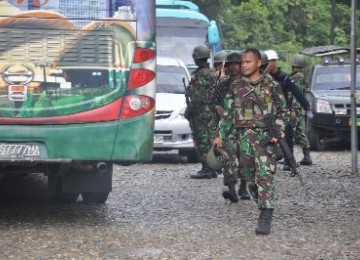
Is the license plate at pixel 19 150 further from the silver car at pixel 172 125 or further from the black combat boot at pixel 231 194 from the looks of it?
the silver car at pixel 172 125

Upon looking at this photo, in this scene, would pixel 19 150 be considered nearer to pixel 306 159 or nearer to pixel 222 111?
pixel 222 111

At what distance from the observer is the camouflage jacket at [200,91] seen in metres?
12.8

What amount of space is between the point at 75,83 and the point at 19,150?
78cm

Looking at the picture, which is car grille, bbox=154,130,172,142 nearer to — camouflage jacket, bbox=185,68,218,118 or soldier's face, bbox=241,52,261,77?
camouflage jacket, bbox=185,68,218,118

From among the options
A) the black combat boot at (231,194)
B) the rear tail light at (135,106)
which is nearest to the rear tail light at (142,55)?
the rear tail light at (135,106)

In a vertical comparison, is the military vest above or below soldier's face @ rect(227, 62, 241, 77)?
below

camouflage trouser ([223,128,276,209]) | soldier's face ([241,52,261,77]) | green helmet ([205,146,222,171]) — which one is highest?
soldier's face ([241,52,261,77])

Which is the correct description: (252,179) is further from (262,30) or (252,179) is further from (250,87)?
(262,30)

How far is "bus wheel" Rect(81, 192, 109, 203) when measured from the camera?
34.9 feet

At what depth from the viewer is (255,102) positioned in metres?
8.82

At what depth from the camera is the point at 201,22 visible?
20953 millimetres

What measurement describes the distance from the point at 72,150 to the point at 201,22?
12.5m

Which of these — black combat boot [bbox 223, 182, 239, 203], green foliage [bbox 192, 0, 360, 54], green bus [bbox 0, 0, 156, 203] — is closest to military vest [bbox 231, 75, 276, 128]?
green bus [bbox 0, 0, 156, 203]

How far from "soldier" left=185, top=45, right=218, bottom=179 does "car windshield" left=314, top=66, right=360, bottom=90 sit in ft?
22.4
